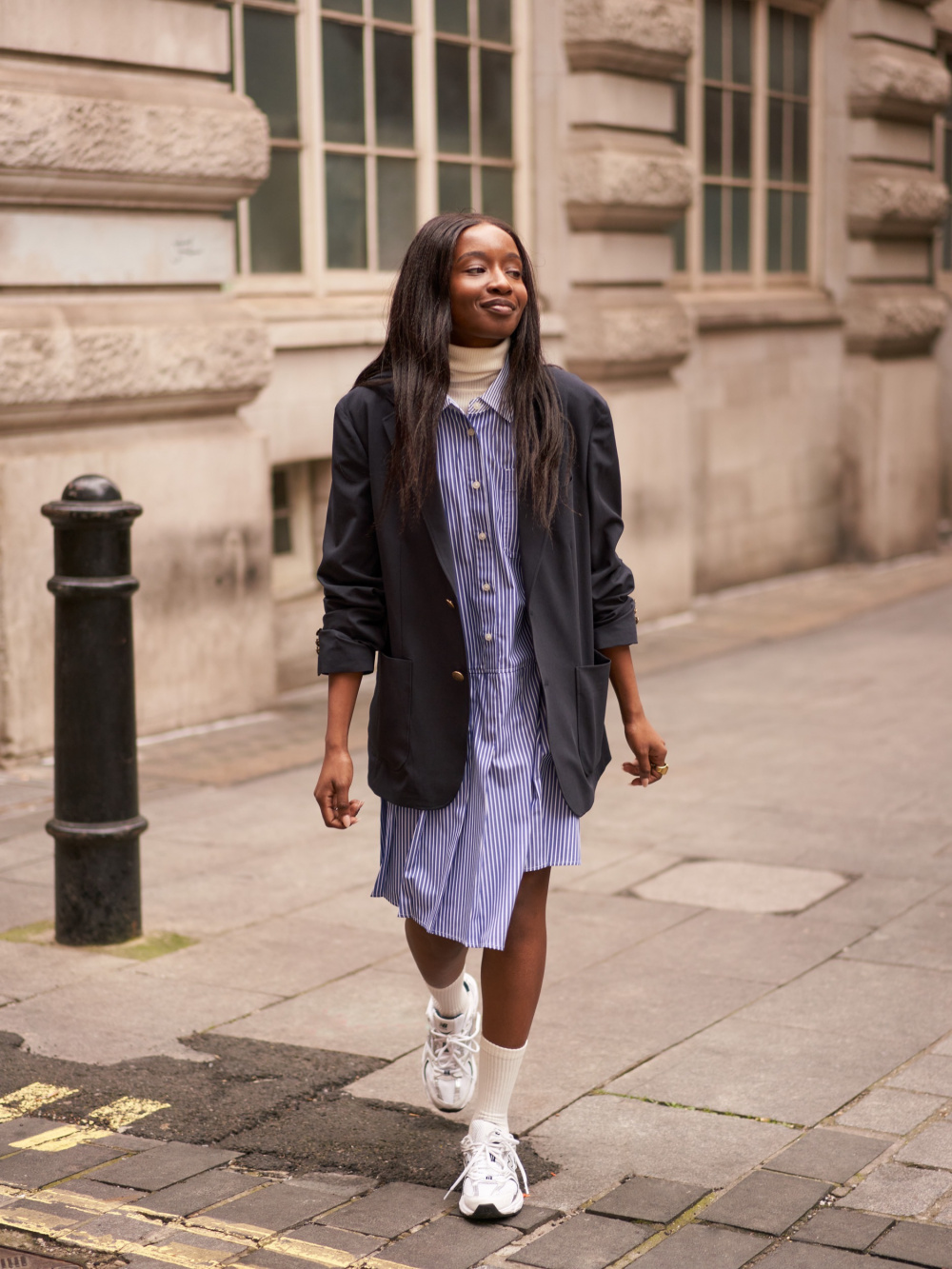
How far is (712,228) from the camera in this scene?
1209cm

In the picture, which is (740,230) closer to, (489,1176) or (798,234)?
(798,234)

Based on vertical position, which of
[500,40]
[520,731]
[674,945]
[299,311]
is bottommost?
[674,945]

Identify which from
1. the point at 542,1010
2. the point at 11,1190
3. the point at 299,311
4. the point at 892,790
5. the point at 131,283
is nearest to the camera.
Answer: the point at 11,1190

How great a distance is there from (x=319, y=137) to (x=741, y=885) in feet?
15.3

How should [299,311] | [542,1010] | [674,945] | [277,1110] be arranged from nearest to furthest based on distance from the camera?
[277,1110]
[542,1010]
[674,945]
[299,311]

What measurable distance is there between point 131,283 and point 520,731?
4488 millimetres

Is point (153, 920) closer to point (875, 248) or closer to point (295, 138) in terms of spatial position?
point (295, 138)

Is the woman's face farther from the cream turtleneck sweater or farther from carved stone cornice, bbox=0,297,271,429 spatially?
carved stone cornice, bbox=0,297,271,429

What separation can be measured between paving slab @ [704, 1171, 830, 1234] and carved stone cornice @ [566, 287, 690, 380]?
7096 mm

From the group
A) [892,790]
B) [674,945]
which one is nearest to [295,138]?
[892,790]

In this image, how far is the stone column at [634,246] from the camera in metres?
9.91

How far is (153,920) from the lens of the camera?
16.7 feet

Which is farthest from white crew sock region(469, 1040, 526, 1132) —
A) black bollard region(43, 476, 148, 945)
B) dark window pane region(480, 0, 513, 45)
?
dark window pane region(480, 0, 513, 45)

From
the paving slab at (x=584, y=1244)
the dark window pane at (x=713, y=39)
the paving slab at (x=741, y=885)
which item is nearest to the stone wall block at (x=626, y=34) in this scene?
the dark window pane at (x=713, y=39)
